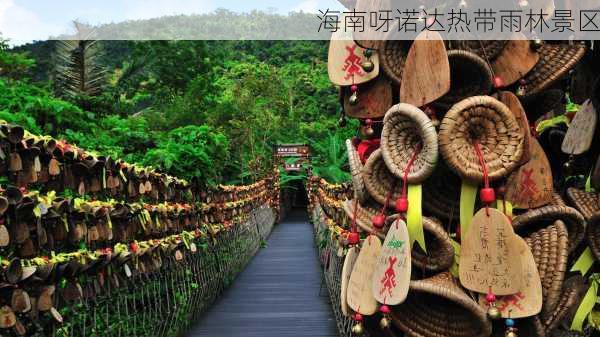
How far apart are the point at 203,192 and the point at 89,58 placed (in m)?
7.68

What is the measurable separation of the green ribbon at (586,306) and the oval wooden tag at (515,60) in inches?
22.1

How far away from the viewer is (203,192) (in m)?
5.65

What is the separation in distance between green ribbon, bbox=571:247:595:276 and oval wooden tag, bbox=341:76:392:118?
2.08 ft

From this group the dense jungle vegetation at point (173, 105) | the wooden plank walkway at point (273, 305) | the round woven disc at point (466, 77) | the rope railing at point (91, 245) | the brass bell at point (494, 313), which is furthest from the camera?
the dense jungle vegetation at point (173, 105)

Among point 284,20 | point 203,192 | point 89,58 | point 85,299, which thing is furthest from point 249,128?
point 284,20

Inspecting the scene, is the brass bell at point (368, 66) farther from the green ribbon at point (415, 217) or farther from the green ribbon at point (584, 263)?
the green ribbon at point (584, 263)

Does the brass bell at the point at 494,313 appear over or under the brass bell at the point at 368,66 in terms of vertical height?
under

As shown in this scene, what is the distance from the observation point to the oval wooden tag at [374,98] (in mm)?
1755

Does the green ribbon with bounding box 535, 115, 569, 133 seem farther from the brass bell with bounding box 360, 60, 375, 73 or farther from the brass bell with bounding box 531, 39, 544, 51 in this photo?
the brass bell with bounding box 360, 60, 375, 73

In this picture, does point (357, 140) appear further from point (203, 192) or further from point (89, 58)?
point (89, 58)

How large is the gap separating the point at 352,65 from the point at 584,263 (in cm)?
80

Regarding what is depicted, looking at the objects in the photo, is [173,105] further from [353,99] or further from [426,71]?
[426,71]

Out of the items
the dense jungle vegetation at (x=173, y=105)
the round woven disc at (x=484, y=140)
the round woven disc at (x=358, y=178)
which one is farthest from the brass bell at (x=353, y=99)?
the dense jungle vegetation at (x=173, y=105)

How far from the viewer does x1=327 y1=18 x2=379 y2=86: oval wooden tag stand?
1.73m
